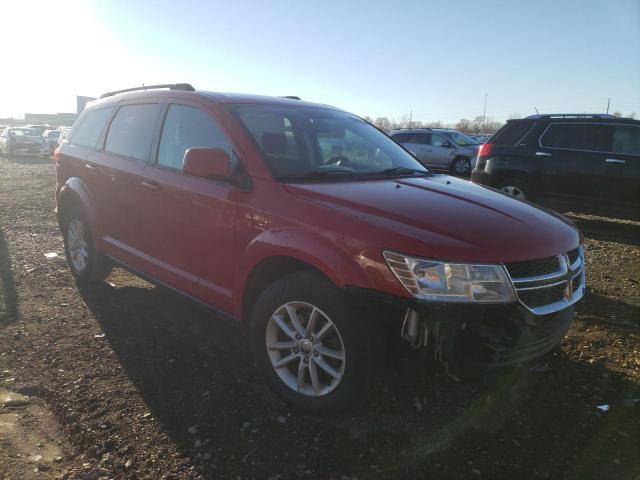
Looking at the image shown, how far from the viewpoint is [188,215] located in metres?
3.40

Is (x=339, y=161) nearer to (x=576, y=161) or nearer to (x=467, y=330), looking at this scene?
(x=467, y=330)

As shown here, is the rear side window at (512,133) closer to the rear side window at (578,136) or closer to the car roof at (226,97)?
the rear side window at (578,136)

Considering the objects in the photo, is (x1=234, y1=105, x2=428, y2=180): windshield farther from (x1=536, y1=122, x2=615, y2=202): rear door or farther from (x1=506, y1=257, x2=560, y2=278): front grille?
(x1=536, y1=122, x2=615, y2=202): rear door

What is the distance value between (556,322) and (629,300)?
292cm

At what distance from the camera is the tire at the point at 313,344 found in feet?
8.14

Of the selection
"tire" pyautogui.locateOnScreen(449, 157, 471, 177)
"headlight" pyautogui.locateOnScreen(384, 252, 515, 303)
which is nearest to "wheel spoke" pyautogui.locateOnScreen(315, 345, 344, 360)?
"headlight" pyautogui.locateOnScreen(384, 252, 515, 303)

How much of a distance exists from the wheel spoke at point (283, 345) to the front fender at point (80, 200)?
248cm

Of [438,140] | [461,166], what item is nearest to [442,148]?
[438,140]

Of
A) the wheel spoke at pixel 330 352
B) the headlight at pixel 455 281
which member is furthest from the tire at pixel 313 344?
the headlight at pixel 455 281

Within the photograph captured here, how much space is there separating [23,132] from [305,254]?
2991cm

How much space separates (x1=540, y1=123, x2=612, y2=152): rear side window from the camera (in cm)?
800

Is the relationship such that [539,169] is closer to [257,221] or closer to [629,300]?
[629,300]

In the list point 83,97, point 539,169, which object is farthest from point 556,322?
point 83,97

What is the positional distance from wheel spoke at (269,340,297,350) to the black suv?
22.4ft
